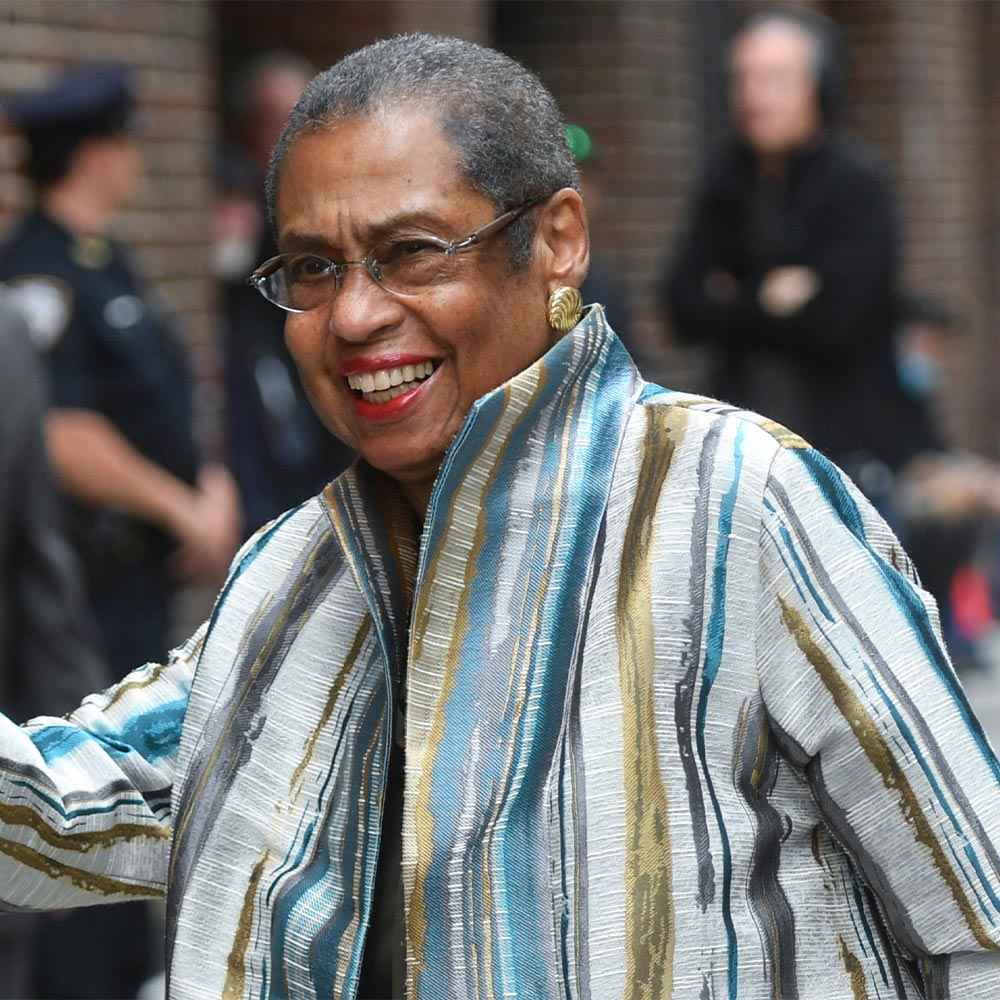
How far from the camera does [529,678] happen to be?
198cm

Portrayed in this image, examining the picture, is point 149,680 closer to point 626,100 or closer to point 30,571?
point 30,571

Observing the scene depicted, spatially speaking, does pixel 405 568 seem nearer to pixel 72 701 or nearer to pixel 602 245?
pixel 72 701

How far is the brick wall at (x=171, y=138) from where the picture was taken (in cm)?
582

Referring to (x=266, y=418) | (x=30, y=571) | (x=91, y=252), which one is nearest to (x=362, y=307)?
(x=30, y=571)

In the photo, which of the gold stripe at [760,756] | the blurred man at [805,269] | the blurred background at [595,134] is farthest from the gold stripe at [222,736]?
the blurred man at [805,269]

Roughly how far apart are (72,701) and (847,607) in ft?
7.05

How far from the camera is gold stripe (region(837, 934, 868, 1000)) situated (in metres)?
2.01

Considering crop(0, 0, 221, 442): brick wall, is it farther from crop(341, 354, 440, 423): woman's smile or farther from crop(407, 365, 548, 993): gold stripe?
crop(407, 365, 548, 993): gold stripe

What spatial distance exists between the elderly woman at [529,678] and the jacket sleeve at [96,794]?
2 cm

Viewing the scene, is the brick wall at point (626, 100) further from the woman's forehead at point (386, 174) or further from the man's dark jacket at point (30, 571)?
the woman's forehead at point (386, 174)

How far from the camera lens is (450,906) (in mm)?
1955

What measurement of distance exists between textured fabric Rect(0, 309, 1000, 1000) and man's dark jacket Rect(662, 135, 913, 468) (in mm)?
4141

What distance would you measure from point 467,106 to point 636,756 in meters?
0.61

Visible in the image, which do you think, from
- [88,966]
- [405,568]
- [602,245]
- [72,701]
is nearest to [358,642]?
[405,568]
